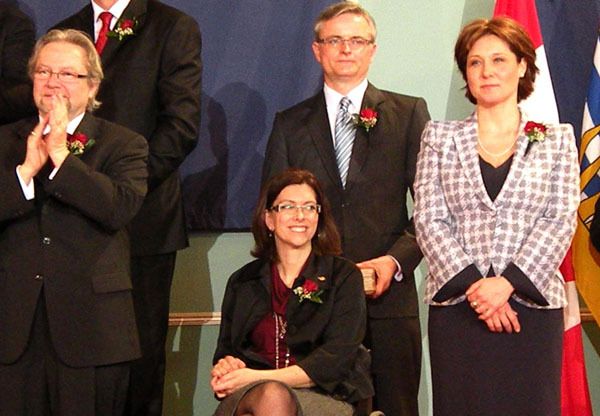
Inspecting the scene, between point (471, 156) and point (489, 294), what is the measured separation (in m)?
0.44

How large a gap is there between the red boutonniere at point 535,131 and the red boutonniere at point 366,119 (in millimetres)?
754

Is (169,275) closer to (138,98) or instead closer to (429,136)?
(138,98)

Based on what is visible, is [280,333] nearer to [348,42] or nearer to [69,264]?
[69,264]

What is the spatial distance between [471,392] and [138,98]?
1.66m

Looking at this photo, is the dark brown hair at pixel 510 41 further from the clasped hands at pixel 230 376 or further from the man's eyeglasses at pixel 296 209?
the clasped hands at pixel 230 376

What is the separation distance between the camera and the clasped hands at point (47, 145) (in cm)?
359

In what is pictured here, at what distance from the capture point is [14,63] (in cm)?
446

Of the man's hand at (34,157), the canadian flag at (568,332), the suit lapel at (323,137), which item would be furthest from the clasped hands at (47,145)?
the canadian flag at (568,332)

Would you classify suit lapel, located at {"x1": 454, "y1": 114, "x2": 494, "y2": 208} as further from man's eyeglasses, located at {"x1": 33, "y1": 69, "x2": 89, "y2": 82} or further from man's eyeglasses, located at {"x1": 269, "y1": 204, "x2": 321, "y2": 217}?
man's eyeglasses, located at {"x1": 33, "y1": 69, "x2": 89, "y2": 82}

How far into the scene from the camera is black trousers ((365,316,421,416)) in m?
4.24

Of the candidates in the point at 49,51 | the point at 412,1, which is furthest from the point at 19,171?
the point at 412,1

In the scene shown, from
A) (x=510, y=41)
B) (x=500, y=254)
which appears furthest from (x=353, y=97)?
(x=500, y=254)

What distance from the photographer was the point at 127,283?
371 centimetres

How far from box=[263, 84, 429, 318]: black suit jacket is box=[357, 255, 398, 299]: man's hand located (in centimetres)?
4
